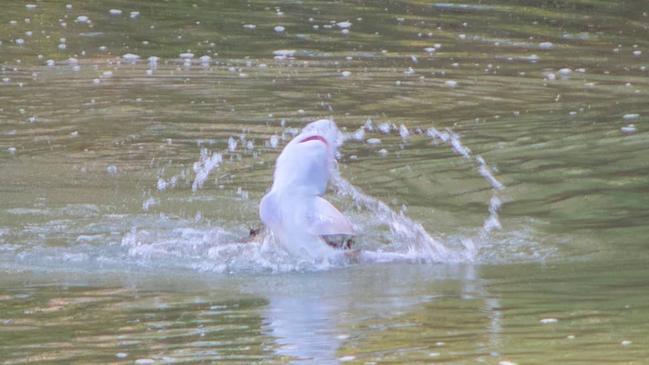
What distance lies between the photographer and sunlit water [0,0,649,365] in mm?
5906

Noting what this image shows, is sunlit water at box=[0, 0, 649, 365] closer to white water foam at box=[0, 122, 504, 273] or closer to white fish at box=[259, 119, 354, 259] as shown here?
white water foam at box=[0, 122, 504, 273]

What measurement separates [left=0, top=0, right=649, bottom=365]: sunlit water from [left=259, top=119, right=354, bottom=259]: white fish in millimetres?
158

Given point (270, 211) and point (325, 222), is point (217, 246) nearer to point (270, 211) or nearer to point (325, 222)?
point (270, 211)

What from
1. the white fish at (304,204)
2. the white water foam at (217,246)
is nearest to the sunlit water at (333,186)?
the white water foam at (217,246)

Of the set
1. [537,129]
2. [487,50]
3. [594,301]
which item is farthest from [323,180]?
[487,50]

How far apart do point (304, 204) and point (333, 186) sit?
259 centimetres

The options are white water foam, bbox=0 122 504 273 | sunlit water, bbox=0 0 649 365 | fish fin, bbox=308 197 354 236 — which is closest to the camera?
sunlit water, bbox=0 0 649 365

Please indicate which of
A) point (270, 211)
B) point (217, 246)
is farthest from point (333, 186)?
point (270, 211)

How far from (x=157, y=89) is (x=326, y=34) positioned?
4.15 meters

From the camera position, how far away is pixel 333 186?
9.73 m

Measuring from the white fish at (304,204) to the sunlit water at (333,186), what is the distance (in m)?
0.16

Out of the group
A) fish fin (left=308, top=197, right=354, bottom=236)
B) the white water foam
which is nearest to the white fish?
fish fin (left=308, top=197, right=354, bottom=236)

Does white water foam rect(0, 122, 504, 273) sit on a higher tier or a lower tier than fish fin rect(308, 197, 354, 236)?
lower

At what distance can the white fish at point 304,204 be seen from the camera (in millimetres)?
7141
